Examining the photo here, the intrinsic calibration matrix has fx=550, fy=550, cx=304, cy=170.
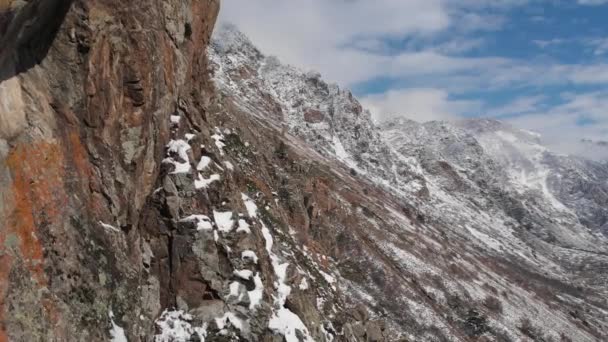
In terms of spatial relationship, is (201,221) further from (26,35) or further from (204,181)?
(26,35)

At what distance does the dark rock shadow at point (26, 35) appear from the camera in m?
17.2

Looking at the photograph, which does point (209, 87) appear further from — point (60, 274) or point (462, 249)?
point (462, 249)

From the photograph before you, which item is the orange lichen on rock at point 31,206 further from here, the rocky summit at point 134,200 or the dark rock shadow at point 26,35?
the dark rock shadow at point 26,35

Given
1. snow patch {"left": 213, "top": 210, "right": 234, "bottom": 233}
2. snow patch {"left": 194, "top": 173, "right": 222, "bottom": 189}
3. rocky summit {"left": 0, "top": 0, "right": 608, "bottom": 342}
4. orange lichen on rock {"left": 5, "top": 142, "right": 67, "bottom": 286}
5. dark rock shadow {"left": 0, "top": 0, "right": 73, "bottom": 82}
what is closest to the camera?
orange lichen on rock {"left": 5, "top": 142, "right": 67, "bottom": 286}

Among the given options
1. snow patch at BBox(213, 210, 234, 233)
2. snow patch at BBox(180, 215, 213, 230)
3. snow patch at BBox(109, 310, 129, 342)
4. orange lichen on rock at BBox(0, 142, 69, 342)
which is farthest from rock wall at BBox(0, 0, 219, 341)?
snow patch at BBox(213, 210, 234, 233)

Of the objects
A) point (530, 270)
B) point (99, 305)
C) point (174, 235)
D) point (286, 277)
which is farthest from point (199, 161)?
point (530, 270)

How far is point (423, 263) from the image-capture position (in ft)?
370

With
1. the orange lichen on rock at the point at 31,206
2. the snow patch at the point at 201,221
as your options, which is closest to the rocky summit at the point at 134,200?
the orange lichen on rock at the point at 31,206

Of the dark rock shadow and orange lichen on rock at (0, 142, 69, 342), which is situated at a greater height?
the dark rock shadow

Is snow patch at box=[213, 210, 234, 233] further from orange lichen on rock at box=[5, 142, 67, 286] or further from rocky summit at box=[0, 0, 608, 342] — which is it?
orange lichen on rock at box=[5, 142, 67, 286]

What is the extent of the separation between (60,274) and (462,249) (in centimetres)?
15787

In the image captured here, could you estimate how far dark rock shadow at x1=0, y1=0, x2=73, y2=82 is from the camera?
17.2 m

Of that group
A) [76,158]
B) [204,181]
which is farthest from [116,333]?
[204,181]

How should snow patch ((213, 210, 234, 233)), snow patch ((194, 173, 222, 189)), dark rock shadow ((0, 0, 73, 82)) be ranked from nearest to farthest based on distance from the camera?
dark rock shadow ((0, 0, 73, 82)), snow patch ((194, 173, 222, 189)), snow patch ((213, 210, 234, 233))
